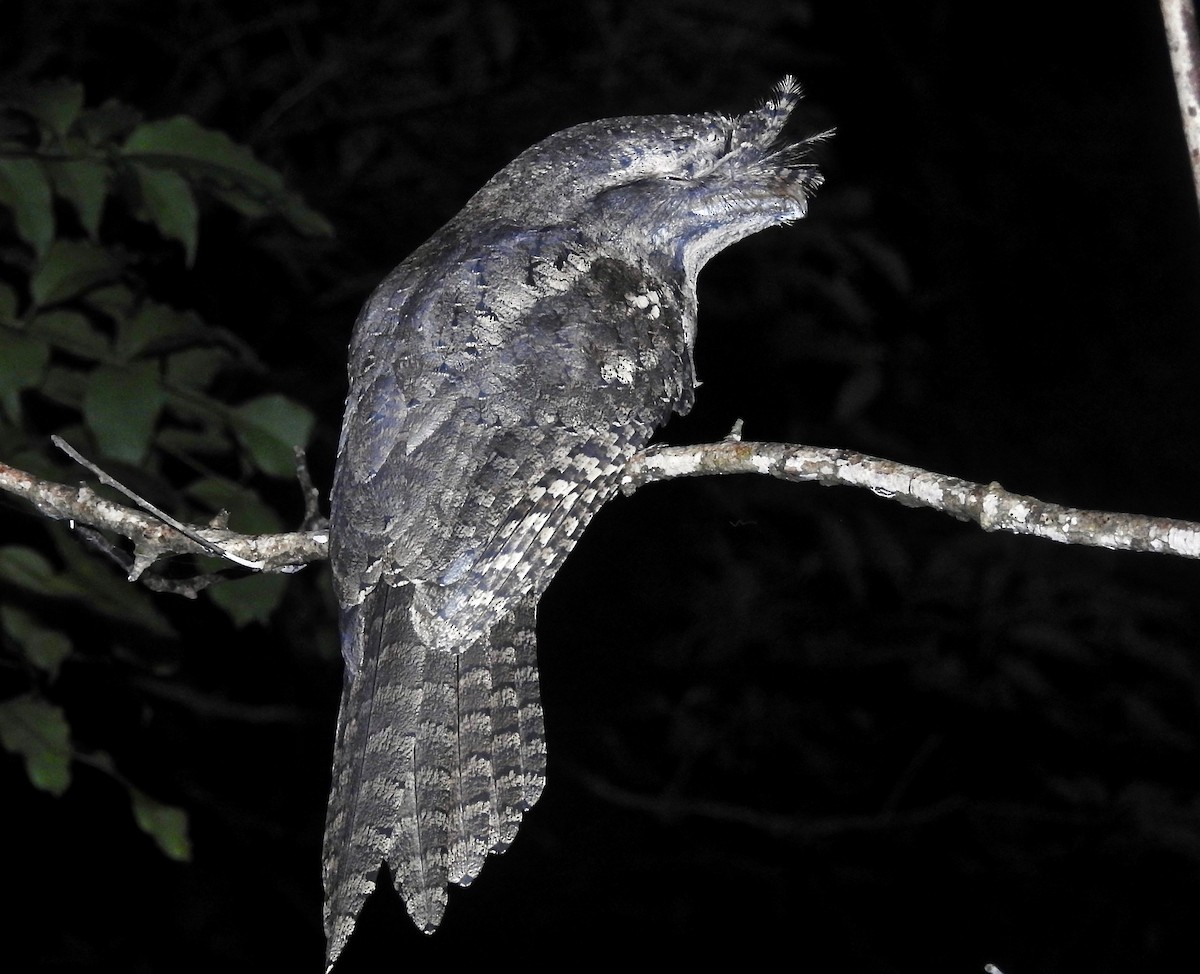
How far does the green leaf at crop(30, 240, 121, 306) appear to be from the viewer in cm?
270

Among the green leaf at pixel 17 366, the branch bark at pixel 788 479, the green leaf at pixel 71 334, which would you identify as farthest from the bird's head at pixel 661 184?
the green leaf at pixel 17 366

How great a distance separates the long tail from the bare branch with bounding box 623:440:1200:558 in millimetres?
483

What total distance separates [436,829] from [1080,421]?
5320mm

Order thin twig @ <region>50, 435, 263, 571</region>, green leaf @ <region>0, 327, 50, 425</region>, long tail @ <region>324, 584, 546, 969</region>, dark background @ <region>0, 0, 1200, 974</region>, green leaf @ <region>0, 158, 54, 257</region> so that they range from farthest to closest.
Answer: dark background @ <region>0, 0, 1200, 974</region>
green leaf @ <region>0, 158, 54, 257</region>
green leaf @ <region>0, 327, 50, 425</region>
long tail @ <region>324, 584, 546, 969</region>
thin twig @ <region>50, 435, 263, 571</region>

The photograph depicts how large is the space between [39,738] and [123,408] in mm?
718

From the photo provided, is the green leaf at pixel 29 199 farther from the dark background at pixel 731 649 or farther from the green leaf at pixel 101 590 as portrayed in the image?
the dark background at pixel 731 649

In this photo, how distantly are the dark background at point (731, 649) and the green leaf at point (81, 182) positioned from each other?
2.10m

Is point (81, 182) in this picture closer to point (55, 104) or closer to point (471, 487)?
point (55, 104)

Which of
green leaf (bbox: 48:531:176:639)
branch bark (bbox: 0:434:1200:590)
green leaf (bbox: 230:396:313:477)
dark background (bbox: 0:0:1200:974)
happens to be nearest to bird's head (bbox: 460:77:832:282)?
green leaf (bbox: 230:396:313:477)

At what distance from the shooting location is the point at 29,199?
2621 millimetres

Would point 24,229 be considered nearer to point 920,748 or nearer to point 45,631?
point 45,631

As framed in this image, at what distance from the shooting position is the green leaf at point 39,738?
8.83 ft

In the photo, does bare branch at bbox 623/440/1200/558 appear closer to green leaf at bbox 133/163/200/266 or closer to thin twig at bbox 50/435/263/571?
thin twig at bbox 50/435/263/571

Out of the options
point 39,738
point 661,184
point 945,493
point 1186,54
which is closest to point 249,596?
point 39,738
